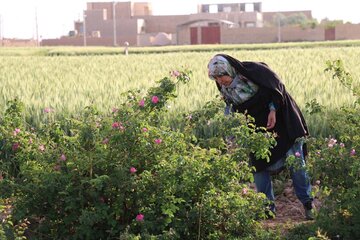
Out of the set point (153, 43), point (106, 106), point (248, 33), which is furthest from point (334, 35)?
point (106, 106)

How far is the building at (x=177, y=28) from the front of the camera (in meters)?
64.7

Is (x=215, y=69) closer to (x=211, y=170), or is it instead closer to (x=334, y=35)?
(x=211, y=170)

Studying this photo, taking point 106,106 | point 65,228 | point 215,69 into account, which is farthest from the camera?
point 106,106

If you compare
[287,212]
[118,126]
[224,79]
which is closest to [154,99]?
[118,126]

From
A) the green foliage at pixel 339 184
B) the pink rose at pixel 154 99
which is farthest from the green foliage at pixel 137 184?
the green foliage at pixel 339 184

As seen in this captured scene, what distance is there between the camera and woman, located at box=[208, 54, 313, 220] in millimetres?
4699

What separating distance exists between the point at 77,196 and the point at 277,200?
82.4 inches

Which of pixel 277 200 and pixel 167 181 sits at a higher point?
pixel 167 181

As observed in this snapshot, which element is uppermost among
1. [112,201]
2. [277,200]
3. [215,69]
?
[215,69]

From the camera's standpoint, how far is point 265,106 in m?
4.84

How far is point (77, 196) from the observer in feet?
12.7

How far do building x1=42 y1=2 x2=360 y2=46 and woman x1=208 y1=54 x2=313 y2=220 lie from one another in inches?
2192

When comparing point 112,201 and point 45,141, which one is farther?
point 45,141

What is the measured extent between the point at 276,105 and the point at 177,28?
6619 centimetres
